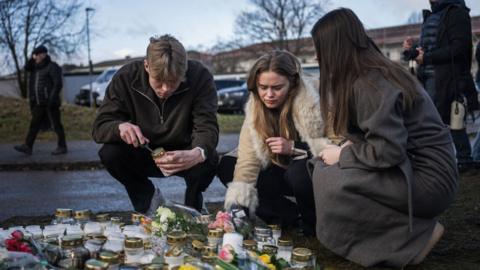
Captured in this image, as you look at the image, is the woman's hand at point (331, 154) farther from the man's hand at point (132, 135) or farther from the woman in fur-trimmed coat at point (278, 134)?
the man's hand at point (132, 135)

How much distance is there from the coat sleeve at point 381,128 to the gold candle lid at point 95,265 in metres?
1.23

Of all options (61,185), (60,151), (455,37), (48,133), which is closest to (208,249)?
(455,37)

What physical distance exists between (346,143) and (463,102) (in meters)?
2.87

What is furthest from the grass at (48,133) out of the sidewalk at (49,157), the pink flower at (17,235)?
the pink flower at (17,235)

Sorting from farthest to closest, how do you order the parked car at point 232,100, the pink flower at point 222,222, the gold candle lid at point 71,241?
the parked car at point 232,100 → the pink flower at point 222,222 → the gold candle lid at point 71,241

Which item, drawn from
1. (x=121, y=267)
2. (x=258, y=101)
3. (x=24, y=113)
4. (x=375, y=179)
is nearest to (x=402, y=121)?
(x=375, y=179)

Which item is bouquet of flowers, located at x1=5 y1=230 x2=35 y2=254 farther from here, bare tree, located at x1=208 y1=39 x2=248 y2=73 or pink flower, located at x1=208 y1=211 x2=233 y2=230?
bare tree, located at x1=208 y1=39 x2=248 y2=73

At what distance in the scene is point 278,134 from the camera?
3.56 meters

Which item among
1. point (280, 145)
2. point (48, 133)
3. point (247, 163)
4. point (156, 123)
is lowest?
A: point (48, 133)

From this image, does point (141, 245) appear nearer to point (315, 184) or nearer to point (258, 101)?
point (315, 184)

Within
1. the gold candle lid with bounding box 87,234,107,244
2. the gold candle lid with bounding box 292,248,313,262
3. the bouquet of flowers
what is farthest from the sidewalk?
the gold candle lid with bounding box 292,248,313,262

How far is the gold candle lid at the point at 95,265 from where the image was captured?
2330mm

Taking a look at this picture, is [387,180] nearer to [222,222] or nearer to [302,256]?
[302,256]

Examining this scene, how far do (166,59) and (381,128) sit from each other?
146cm
